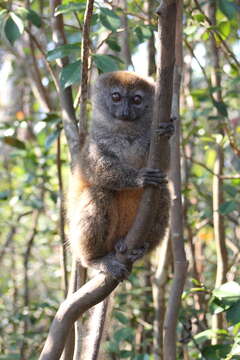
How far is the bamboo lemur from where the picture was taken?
4480 millimetres

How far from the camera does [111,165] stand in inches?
176

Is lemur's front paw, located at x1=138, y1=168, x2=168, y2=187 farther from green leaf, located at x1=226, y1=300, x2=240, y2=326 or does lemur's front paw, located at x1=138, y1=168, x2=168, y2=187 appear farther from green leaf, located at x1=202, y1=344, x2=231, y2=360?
green leaf, located at x1=202, y1=344, x2=231, y2=360

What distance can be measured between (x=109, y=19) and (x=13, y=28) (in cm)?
Result: 84

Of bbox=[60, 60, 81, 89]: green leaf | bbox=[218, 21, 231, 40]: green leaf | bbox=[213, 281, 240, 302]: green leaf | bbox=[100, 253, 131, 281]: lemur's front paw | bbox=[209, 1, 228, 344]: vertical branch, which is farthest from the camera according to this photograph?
bbox=[209, 1, 228, 344]: vertical branch

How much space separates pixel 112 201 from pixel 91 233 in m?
0.32

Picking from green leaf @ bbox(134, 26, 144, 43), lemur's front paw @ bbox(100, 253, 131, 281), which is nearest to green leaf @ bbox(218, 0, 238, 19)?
green leaf @ bbox(134, 26, 144, 43)

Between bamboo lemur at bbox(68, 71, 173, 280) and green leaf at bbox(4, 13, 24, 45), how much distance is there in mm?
1055

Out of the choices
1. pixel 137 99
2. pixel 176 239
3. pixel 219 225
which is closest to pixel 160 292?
pixel 219 225

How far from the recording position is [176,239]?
4477 mm

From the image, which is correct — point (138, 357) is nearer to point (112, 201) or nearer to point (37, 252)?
point (112, 201)

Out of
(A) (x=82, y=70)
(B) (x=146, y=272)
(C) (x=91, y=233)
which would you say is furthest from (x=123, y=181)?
(B) (x=146, y=272)

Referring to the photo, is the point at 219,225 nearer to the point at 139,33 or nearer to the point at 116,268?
the point at 116,268

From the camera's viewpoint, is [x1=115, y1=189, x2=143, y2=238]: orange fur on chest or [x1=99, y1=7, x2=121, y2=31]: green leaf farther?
[x1=115, y1=189, x2=143, y2=238]: orange fur on chest

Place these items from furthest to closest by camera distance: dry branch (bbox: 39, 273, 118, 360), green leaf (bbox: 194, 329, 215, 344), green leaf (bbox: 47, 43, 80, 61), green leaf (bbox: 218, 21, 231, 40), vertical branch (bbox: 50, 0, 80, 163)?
green leaf (bbox: 218, 21, 231, 40) < vertical branch (bbox: 50, 0, 80, 163) < green leaf (bbox: 47, 43, 80, 61) < green leaf (bbox: 194, 329, 215, 344) < dry branch (bbox: 39, 273, 118, 360)
